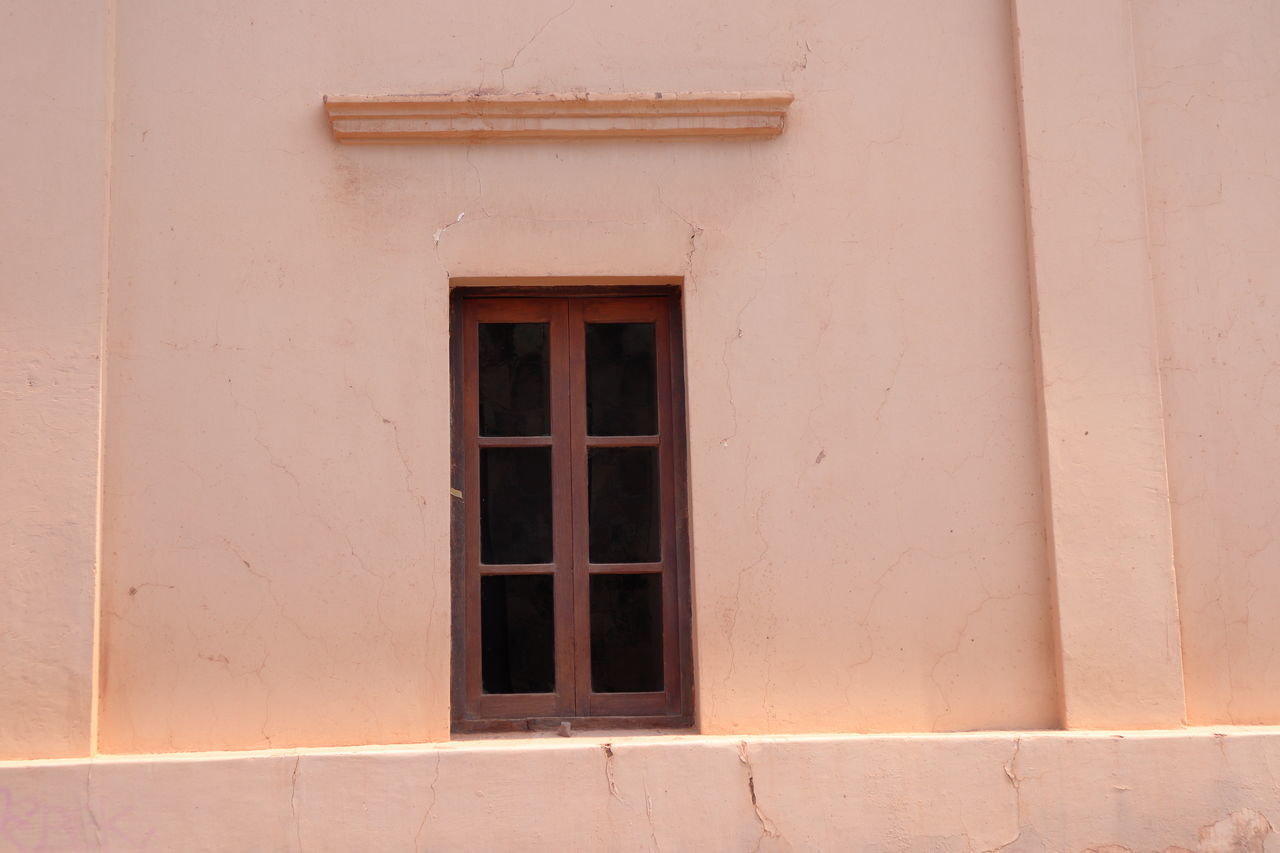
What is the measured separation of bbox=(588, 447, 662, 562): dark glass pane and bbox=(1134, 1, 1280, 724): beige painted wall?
1.83m

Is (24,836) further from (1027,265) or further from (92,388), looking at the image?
(1027,265)

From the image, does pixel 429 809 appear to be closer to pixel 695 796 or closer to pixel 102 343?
pixel 695 796

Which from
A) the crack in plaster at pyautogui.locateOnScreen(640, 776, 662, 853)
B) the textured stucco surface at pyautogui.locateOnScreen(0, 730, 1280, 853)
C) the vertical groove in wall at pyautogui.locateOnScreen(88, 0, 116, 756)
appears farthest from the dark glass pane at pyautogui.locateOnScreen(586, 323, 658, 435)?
the vertical groove in wall at pyautogui.locateOnScreen(88, 0, 116, 756)

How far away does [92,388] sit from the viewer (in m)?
4.41

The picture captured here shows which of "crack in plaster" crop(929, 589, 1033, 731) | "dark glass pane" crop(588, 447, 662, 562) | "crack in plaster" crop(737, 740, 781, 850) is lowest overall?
"crack in plaster" crop(737, 740, 781, 850)

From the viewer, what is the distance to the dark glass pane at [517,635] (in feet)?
15.3

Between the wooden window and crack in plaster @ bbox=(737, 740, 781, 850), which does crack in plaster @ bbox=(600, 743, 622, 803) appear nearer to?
the wooden window

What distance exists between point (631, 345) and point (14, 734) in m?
2.43

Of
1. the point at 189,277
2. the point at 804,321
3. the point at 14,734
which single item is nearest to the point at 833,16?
the point at 804,321

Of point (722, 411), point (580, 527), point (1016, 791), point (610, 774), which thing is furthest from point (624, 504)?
point (1016, 791)

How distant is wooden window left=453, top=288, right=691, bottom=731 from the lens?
4637mm

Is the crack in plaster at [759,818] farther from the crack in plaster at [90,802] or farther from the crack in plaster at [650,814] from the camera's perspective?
the crack in plaster at [90,802]

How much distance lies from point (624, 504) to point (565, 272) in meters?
0.86

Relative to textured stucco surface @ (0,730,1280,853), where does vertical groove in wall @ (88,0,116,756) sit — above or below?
above
